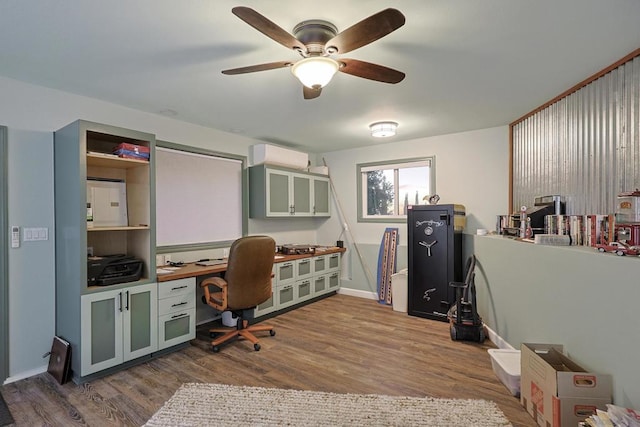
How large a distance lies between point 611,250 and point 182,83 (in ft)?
10.6

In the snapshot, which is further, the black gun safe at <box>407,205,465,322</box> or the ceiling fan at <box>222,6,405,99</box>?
the black gun safe at <box>407,205,465,322</box>

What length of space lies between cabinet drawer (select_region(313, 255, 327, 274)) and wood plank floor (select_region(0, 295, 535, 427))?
3.86ft

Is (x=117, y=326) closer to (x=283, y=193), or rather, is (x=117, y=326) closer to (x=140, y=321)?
(x=140, y=321)

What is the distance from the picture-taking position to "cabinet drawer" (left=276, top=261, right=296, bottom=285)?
3.94m

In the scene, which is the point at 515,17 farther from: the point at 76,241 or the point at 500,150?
the point at 76,241

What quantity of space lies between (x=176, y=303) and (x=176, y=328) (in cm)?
24

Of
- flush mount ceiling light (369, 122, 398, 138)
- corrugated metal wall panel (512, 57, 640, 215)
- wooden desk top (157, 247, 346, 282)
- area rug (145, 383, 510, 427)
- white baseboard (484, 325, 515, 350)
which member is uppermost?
flush mount ceiling light (369, 122, 398, 138)

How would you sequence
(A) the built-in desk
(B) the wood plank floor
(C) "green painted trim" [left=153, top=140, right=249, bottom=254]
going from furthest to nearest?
(C) "green painted trim" [left=153, top=140, right=249, bottom=254] → (A) the built-in desk → (B) the wood plank floor

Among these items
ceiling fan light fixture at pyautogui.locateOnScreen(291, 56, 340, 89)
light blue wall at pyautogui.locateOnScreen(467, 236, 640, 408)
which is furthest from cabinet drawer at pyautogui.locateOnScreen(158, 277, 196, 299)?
light blue wall at pyautogui.locateOnScreen(467, 236, 640, 408)

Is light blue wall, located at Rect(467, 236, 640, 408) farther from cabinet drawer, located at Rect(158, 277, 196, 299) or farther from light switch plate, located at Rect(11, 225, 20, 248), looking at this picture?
light switch plate, located at Rect(11, 225, 20, 248)

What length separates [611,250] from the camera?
177 centimetres

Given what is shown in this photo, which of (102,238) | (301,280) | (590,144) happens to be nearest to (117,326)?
(102,238)

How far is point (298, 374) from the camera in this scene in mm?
→ 2514

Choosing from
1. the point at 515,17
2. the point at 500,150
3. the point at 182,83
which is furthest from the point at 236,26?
the point at 500,150
